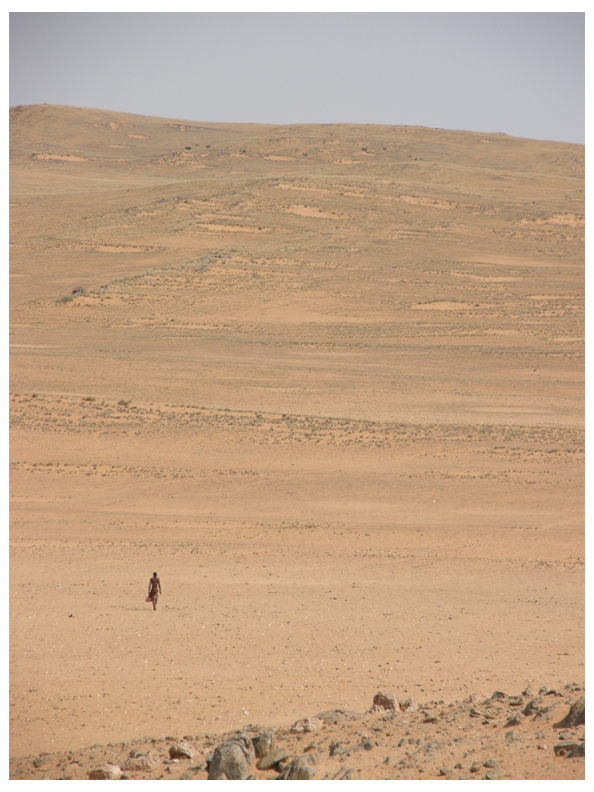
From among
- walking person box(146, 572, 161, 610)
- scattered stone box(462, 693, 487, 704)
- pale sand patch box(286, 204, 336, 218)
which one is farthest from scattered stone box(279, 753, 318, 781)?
pale sand patch box(286, 204, 336, 218)

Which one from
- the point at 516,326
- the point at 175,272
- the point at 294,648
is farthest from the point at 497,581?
the point at 175,272

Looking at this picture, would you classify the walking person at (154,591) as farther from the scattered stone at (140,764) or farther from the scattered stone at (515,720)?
the scattered stone at (515,720)

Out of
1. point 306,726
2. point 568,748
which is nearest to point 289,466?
point 306,726

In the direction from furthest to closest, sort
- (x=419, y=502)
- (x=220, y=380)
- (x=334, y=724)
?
(x=220, y=380), (x=419, y=502), (x=334, y=724)

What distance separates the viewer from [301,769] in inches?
208

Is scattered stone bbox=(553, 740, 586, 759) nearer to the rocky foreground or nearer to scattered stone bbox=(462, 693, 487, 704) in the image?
the rocky foreground

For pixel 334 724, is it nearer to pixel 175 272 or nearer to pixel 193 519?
pixel 193 519

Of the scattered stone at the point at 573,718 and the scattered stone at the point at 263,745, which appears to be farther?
the scattered stone at the point at 263,745

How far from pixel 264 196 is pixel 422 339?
84.3 feet

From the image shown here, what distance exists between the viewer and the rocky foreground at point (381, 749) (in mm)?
5199

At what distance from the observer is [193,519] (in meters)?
16.0

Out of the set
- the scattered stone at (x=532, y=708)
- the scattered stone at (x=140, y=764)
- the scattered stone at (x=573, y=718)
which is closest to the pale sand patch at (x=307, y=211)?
the scattered stone at (x=532, y=708)

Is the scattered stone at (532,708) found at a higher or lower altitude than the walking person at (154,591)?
higher

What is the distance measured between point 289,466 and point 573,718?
553 inches
